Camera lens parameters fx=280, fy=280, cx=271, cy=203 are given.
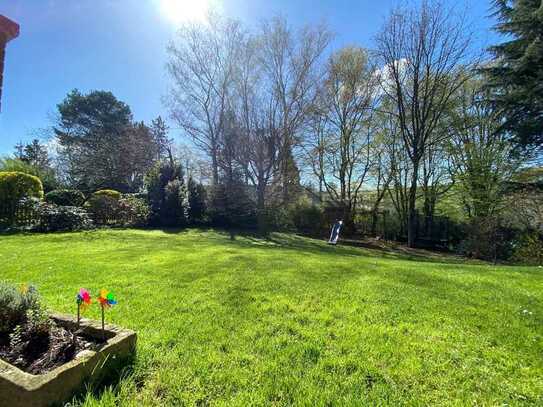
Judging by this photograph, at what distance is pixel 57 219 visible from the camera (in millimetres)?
9469

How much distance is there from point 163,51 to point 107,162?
10356mm

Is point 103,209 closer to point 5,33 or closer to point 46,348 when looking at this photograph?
point 5,33

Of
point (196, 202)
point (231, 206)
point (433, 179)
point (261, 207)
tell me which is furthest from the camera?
point (433, 179)

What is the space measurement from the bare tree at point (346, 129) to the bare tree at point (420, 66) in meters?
1.80

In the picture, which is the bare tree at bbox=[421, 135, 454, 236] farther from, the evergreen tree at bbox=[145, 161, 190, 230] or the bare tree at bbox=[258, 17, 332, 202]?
the evergreen tree at bbox=[145, 161, 190, 230]

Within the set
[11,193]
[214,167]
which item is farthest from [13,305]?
[214,167]

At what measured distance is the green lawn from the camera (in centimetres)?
A: 178

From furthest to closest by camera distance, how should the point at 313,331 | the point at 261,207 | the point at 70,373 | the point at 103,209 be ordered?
the point at 261,207 < the point at 103,209 < the point at 313,331 < the point at 70,373

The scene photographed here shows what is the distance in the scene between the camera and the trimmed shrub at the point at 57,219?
9375mm

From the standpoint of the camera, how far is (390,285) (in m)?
4.07

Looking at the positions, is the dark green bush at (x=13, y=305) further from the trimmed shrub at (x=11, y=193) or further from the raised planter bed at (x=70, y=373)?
the trimmed shrub at (x=11, y=193)

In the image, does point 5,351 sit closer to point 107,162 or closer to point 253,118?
point 253,118

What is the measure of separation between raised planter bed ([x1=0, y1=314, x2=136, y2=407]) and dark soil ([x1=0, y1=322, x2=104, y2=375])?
76mm

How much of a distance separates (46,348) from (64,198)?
12.4m
